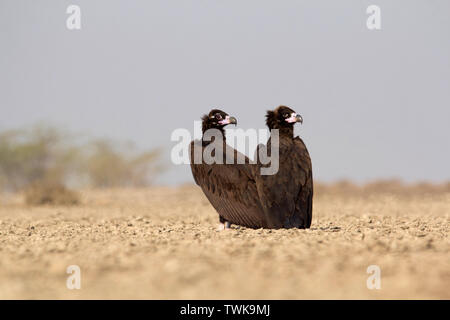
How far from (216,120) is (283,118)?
42.4 inches

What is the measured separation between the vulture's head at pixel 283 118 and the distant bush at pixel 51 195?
1167 cm

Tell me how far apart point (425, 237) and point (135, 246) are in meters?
3.78

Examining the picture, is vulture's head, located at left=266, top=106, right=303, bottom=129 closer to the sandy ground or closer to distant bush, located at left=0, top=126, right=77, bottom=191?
the sandy ground

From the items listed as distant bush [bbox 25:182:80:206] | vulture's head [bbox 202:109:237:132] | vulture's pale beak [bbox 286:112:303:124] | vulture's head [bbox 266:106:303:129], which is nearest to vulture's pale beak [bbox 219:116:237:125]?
vulture's head [bbox 202:109:237:132]

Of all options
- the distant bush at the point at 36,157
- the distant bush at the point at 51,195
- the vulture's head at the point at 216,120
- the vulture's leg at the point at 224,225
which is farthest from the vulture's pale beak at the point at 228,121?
the distant bush at the point at 36,157

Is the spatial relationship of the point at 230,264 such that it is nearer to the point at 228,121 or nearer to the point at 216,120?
the point at 228,121

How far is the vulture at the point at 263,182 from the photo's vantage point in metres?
7.41

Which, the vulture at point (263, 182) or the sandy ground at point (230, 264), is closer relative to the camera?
the sandy ground at point (230, 264)

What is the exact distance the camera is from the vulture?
24.3 ft

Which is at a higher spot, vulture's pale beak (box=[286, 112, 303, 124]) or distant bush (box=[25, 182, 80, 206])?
vulture's pale beak (box=[286, 112, 303, 124])

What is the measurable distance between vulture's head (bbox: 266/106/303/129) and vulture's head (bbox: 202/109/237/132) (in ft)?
2.00

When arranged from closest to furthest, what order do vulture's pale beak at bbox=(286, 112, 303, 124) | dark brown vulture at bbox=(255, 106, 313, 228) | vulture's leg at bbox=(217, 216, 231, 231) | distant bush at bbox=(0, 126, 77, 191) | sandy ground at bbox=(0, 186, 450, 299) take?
sandy ground at bbox=(0, 186, 450, 299), dark brown vulture at bbox=(255, 106, 313, 228), vulture's pale beak at bbox=(286, 112, 303, 124), vulture's leg at bbox=(217, 216, 231, 231), distant bush at bbox=(0, 126, 77, 191)

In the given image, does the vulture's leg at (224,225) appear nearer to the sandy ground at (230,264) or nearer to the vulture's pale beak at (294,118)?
the sandy ground at (230,264)

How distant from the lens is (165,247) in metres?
6.00
